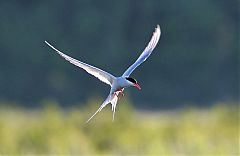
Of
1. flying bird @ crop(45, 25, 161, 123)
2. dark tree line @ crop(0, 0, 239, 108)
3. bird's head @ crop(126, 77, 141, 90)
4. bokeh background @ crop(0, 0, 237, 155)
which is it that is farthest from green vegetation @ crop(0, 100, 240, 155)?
dark tree line @ crop(0, 0, 239, 108)

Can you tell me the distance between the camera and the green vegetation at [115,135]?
1248cm

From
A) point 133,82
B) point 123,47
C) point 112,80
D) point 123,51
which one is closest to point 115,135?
point 112,80

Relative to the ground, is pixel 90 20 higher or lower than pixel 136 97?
higher

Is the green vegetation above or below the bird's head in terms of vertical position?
above

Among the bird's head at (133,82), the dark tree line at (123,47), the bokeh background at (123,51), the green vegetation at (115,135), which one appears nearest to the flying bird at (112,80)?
the bird's head at (133,82)

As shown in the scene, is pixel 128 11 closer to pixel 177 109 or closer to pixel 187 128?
pixel 177 109

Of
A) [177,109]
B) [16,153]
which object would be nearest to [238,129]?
[16,153]

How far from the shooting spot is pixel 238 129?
1437 cm

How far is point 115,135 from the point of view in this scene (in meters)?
13.2

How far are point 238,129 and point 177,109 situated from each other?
706 cm

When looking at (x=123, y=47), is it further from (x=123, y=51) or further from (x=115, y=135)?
(x=115, y=135)

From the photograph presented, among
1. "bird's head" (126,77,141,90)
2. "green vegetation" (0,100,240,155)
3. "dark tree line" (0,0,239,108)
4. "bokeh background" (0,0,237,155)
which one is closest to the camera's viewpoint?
"bird's head" (126,77,141,90)

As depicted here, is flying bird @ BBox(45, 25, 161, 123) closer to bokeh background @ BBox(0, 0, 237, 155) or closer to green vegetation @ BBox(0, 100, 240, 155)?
green vegetation @ BBox(0, 100, 240, 155)

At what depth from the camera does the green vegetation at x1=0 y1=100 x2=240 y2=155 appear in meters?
12.5
